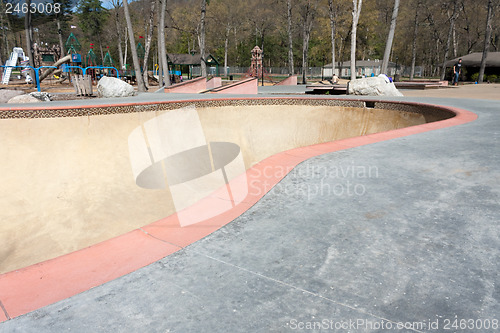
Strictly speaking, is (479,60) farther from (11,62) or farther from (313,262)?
(11,62)

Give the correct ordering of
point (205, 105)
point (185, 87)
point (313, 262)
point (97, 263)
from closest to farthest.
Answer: point (313, 262) → point (97, 263) → point (205, 105) → point (185, 87)

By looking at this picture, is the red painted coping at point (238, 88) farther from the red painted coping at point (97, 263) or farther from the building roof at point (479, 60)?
the building roof at point (479, 60)

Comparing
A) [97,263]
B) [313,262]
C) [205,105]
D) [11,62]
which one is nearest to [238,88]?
[205,105]

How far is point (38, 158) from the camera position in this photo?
271 inches

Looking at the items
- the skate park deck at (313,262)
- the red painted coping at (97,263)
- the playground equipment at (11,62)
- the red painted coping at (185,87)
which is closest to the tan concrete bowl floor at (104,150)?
the red painted coping at (97,263)

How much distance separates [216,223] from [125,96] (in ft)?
47.1

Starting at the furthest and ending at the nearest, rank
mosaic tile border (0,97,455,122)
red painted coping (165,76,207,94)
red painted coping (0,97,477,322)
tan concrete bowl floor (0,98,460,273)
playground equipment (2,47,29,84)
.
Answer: playground equipment (2,47,29,84) < red painted coping (165,76,207,94) < mosaic tile border (0,97,455,122) < tan concrete bowl floor (0,98,460,273) < red painted coping (0,97,477,322)

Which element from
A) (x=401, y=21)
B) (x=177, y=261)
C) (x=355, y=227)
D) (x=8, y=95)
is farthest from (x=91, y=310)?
(x=401, y=21)

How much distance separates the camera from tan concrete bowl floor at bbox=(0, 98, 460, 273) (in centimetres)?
578

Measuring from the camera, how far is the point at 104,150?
26.0ft

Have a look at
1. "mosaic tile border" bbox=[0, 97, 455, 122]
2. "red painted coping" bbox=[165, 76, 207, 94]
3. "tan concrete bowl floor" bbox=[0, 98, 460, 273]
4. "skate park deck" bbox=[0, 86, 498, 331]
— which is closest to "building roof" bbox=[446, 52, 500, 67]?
"red painted coping" bbox=[165, 76, 207, 94]

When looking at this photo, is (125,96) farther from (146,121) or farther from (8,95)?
(146,121)

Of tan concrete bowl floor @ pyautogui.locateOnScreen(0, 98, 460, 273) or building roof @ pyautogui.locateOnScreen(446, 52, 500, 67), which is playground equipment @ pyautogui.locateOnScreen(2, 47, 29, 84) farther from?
building roof @ pyautogui.locateOnScreen(446, 52, 500, 67)

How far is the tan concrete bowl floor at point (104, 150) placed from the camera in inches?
228
